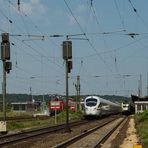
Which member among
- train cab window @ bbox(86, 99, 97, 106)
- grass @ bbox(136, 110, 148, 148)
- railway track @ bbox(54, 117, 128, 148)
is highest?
train cab window @ bbox(86, 99, 97, 106)

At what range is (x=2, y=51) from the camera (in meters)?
29.5

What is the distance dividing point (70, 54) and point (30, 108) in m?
98.1

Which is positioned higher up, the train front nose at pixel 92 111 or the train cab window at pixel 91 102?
the train cab window at pixel 91 102

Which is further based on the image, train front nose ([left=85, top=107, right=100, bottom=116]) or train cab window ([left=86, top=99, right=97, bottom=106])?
train cab window ([left=86, top=99, right=97, bottom=106])

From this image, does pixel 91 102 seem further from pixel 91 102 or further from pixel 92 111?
pixel 92 111

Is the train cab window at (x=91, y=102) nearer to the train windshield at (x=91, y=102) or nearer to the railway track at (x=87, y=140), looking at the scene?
the train windshield at (x=91, y=102)

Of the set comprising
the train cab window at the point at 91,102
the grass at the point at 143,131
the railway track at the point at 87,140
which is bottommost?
the railway track at the point at 87,140

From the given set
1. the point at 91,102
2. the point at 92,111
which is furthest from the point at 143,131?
the point at 91,102

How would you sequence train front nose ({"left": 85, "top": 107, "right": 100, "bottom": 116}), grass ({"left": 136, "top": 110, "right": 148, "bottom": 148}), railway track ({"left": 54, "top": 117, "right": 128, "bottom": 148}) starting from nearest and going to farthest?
grass ({"left": 136, "top": 110, "right": 148, "bottom": 148}) → railway track ({"left": 54, "top": 117, "right": 128, "bottom": 148}) → train front nose ({"left": 85, "top": 107, "right": 100, "bottom": 116})

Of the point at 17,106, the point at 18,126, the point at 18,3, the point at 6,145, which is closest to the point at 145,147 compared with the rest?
the point at 6,145

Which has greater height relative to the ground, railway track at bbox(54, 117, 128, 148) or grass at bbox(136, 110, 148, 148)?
grass at bbox(136, 110, 148, 148)

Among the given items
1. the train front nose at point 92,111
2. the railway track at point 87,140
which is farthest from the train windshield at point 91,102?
the railway track at point 87,140

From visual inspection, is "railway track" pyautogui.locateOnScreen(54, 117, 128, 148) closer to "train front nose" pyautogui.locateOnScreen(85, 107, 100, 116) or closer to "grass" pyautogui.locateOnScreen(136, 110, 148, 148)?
"grass" pyautogui.locateOnScreen(136, 110, 148, 148)

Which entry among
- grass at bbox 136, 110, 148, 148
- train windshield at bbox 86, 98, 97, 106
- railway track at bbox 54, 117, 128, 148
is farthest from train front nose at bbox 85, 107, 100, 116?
railway track at bbox 54, 117, 128, 148
